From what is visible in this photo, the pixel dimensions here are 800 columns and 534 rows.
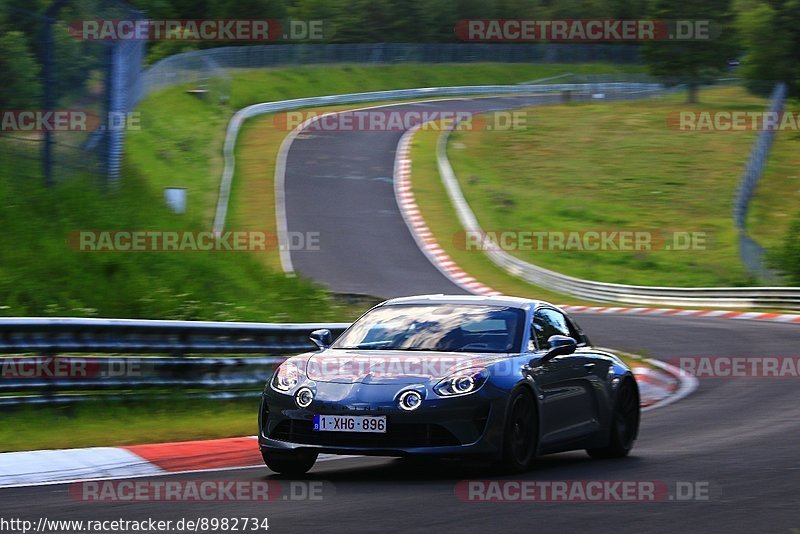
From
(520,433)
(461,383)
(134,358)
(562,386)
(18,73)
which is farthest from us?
(18,73)

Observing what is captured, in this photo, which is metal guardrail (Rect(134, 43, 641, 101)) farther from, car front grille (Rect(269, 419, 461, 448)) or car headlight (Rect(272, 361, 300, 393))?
car front grille (Rect(269, 419, 461, 448))

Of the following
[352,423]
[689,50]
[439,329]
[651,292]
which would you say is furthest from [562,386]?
[689,50]

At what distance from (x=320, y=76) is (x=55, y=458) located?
64.7 meters

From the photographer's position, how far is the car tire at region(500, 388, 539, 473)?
8.70m

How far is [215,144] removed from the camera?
48375 mm

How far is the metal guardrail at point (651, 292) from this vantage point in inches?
1241

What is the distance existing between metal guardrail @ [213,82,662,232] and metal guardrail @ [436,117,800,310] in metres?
8.30

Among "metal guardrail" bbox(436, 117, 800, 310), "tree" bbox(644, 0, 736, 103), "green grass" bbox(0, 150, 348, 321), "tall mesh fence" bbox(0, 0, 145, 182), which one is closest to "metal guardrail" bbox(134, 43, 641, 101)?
"tree" bbox(644, 0, 736, 103)

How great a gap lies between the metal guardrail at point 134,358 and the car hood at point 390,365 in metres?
3.13

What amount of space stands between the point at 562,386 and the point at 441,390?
154 centimetres

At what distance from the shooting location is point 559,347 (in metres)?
9.59

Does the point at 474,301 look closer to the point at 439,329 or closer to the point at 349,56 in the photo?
the point at 439,329

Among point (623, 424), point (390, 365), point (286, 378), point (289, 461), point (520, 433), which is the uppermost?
point (390, 365)

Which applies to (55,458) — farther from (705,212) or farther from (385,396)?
(705,212)
